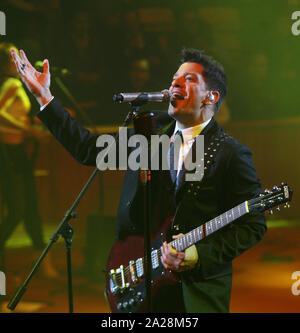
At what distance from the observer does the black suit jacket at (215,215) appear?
239 cm

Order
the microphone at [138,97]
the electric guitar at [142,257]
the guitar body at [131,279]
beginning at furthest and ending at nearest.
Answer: the guitar body at [131,279]
the electric guitar at [142,257]
the microphone at [138,97]

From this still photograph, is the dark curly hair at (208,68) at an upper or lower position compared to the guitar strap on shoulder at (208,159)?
upper

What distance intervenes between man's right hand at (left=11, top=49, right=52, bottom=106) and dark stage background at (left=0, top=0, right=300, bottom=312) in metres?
1.21

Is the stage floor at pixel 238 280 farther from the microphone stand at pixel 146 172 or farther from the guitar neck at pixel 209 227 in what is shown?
the microphone stand at pixel 146 172

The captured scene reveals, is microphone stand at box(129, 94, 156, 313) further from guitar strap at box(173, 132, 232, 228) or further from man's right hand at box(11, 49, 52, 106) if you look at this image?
man's right hand at box(11, 49, 52, 106)

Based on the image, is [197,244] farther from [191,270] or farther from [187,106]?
[187,106]

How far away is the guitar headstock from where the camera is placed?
2.27 meters

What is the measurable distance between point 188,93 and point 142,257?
87 cm

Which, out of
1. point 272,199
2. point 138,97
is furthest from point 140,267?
point 138,97

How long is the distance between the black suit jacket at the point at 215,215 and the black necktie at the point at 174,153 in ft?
0.26

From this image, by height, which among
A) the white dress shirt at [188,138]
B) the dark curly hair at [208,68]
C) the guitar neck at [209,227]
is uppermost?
the dark curly hair at [208,68]

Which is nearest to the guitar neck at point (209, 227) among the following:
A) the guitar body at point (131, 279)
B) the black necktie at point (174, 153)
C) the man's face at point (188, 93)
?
the guitar body at point (131, 279)

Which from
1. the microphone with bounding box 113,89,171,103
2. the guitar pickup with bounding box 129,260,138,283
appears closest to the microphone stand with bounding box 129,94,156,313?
the microphone with bounding box 113,89,171,103
